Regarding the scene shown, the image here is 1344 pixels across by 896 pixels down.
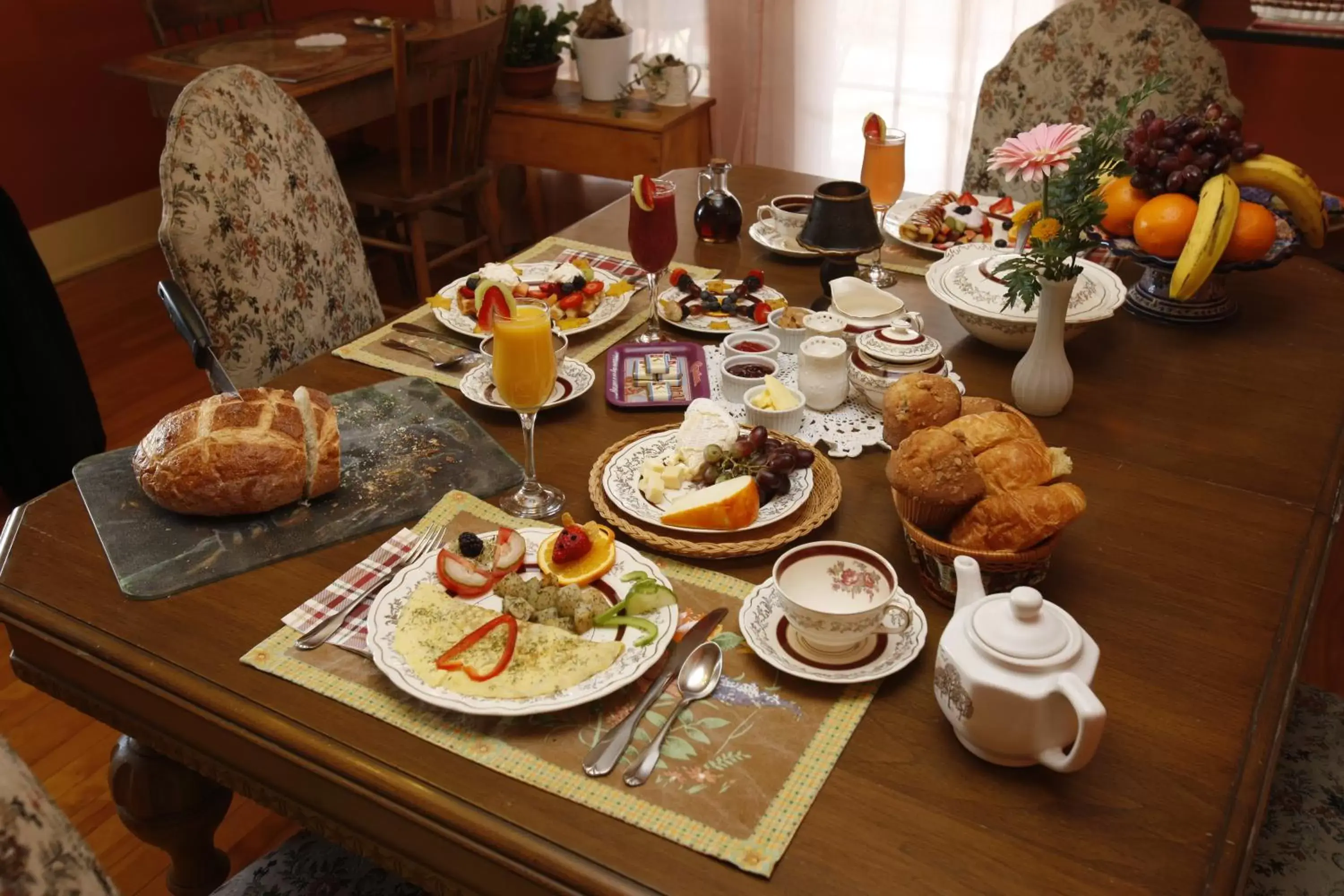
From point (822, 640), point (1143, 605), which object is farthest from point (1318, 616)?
point (822, 640)

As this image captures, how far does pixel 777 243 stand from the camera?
1923 mm

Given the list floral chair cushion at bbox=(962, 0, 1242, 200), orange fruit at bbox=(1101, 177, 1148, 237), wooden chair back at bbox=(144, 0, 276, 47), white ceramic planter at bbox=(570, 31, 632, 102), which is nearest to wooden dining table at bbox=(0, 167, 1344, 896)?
orange fruit at bbox=(1101, 177, 1148, 237)

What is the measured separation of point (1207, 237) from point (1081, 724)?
96 cm

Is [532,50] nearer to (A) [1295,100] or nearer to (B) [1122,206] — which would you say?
(A) [1295,100]

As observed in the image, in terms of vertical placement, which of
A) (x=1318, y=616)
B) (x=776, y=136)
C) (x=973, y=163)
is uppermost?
(x=973, y=163)

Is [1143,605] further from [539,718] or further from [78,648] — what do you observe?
[78,648]

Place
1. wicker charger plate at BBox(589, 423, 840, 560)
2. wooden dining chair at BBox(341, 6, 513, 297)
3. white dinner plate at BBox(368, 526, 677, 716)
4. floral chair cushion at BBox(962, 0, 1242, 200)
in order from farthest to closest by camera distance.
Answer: wooden dining chair at BBox(341, 6, 513, 297) → floral chair cushion at BBox(962, 0, 1242, 200) → wicker charger plate at BBox(589, 423, 840, 560) → white dinner plate at BBox(368, 526, 677, 716)

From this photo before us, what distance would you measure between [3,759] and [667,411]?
0.92 metres

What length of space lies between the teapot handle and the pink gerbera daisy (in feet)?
2.42

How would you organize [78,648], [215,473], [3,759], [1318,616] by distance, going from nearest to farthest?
[3,759] < [78,648] < [215,473] < [1318,616]

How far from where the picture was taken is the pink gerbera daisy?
1333 mm

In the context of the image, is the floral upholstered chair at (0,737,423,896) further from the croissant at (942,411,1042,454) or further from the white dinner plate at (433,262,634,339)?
the white dinner plate at (433,262,634,339)

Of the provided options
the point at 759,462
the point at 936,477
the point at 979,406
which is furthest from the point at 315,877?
the point at 979,406

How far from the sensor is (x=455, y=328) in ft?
5.37
